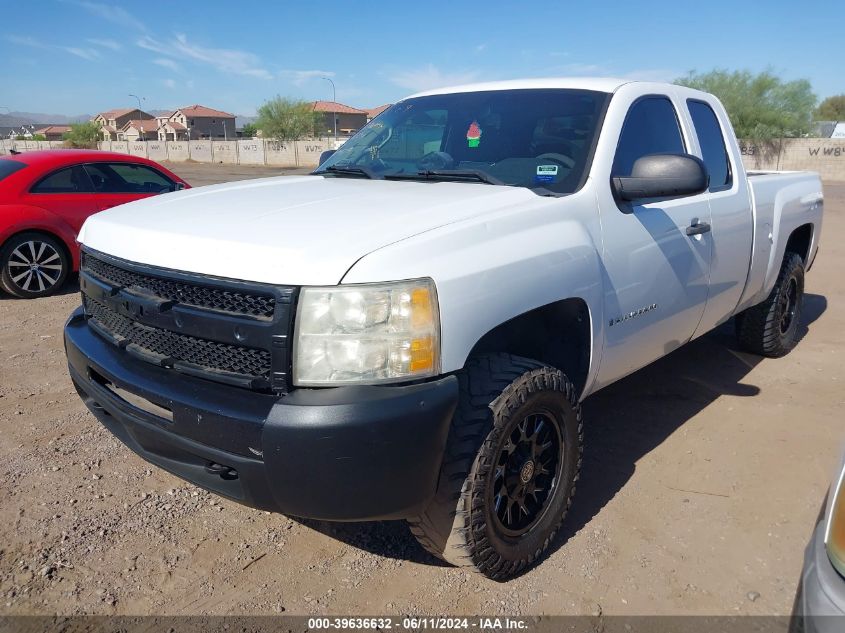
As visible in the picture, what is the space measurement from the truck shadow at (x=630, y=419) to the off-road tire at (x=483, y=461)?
0.32 m

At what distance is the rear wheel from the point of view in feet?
22.3

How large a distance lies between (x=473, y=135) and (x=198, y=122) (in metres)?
118

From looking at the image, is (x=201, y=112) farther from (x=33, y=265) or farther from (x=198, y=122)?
(x=33, y=265)

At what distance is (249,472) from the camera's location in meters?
2.12

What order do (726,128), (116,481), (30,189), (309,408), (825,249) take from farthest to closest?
(825,249) < (30,189) < (726,128) < (116,481) < (309,408)

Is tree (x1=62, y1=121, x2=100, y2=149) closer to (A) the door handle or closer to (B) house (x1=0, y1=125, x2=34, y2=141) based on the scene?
(B) house (x1=0, y1=125, x2=34, y2=141)

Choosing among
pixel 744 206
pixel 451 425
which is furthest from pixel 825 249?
pixel 451 425

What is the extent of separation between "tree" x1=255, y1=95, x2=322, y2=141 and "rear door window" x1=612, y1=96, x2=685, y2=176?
64334 mm

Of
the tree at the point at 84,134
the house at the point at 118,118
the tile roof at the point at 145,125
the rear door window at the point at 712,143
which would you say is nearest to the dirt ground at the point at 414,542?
the rear door window at the point at 712,143

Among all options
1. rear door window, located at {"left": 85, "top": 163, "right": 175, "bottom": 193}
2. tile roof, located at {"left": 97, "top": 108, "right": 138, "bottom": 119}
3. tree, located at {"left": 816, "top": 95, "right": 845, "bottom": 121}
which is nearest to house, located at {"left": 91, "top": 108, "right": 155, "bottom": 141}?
tile roof, located at {"left": 97, "top": 108, "right": 138, "bottom": 119}

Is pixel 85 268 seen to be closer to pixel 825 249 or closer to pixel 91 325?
pixel 91 325

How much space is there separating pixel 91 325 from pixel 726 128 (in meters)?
3.82

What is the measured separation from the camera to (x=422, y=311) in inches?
82.9

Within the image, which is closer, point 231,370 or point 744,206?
point 231,370
